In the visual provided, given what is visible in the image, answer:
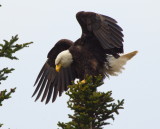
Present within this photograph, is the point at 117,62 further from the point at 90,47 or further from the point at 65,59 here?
the point at 65,59

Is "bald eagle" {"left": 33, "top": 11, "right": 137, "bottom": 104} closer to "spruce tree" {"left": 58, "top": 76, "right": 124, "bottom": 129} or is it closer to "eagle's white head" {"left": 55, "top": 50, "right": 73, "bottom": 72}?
"eagle's white head" {"left": 55, "top": 50, "right": 73, "bottom": 72}

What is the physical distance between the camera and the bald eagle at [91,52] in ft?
23.4

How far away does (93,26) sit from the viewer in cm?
733

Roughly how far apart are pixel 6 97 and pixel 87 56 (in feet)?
12.5

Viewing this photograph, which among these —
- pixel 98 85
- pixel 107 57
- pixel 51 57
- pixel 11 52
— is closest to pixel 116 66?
pixel 107 57

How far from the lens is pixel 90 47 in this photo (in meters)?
7.68

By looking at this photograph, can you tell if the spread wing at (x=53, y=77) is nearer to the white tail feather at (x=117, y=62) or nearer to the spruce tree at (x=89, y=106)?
the white tail feather at (x=117, y=62)

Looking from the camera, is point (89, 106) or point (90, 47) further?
point (90, 47)

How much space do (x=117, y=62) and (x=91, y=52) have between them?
75 cm

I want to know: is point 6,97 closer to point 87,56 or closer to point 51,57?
point 87,56

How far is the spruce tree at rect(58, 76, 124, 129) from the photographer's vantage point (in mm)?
4438

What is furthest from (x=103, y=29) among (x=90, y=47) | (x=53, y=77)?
(x=53, y=77)

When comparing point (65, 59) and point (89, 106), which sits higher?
point (65, 59)

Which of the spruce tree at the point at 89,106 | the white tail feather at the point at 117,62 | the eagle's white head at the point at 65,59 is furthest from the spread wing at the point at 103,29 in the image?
the spruce tree at the point at 89,106
